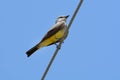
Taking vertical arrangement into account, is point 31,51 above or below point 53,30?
below

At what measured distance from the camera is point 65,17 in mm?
11570

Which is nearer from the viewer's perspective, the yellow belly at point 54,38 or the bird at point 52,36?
the bird at point 52,36

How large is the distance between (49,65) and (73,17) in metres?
0.78

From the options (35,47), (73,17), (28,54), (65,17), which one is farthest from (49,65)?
(65,17)

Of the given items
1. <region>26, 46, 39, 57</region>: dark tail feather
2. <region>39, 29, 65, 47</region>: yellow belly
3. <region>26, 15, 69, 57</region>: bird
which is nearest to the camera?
<region>26, 46, 39, 57</region>: dark tail feather

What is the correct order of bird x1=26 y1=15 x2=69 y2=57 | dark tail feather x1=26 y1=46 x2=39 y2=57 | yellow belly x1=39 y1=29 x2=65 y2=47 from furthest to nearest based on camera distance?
yellow belly x1=39 y1=29 x2=65 y2=47 → bird x1=26 y1=15 x2=69 y2=57 → dark tail feather x1=26 y1=46 x2=39 y2=57

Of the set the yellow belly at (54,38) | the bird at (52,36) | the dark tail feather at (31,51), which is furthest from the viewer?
the yellow belly at (54,38)

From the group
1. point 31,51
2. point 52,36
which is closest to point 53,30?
point 52,36

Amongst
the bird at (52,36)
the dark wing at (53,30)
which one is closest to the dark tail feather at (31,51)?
the bird at (52,36)

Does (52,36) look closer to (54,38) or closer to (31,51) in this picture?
(54,38)

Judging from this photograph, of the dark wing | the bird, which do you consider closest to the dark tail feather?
the bird

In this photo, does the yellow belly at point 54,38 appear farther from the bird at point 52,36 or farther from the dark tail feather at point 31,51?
the dark tail feather at point 31,51

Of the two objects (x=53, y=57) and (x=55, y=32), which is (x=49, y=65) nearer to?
(x=53, y=57)

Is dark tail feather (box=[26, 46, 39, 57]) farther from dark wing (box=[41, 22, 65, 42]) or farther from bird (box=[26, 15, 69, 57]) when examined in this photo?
dark wing (box=[41, 22, 65, 42])
